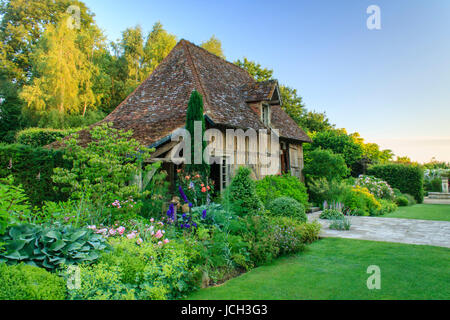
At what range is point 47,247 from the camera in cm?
419

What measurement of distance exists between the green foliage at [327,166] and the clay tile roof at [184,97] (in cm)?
213

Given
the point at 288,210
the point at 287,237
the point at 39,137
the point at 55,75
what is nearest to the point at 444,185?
the point at 288,210

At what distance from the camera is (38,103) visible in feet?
59.6

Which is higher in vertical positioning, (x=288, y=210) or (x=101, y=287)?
(x=288, y=210)

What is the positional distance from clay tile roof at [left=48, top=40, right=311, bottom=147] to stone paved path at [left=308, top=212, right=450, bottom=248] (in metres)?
5.73

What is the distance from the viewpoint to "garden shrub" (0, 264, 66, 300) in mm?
3236

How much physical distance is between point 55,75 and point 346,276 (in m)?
20.0

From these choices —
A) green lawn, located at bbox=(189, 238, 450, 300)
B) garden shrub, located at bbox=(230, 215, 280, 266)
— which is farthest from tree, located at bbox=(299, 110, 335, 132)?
garden shrub, located at bbox=(230, 215, 280, 266)

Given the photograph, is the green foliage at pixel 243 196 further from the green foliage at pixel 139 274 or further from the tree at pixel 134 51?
the tree at pixel 134 51

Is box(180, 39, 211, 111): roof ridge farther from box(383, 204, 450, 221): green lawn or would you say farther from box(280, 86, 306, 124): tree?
box(280, 86, 306, 124): tree

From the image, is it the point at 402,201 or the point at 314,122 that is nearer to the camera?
the point at 402,201

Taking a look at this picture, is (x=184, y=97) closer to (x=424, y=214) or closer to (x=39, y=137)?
(x=39, y=137)

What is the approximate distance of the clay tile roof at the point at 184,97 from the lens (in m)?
11.4

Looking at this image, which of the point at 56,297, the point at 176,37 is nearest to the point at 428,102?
the point at 56,297
